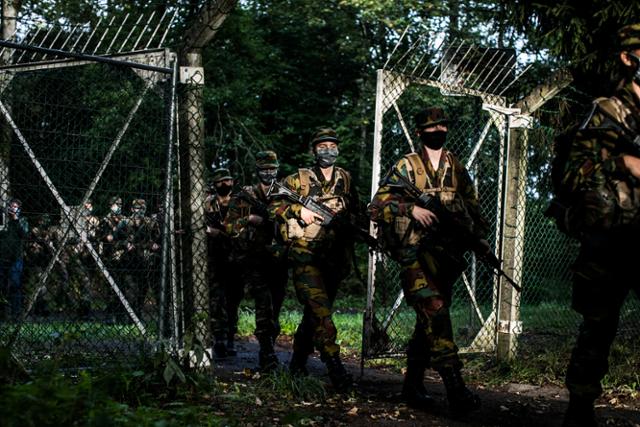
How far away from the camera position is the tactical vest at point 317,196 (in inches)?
285

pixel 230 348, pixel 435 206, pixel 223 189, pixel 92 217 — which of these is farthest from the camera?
pixel 223 189

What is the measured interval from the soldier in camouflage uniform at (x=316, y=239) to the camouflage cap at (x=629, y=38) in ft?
9.89

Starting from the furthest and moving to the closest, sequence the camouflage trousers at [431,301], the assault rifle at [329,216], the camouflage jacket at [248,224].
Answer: the camouflage jacket at [248,224], the assault rifle at [329,216], the camouflage trousers at [431,301]

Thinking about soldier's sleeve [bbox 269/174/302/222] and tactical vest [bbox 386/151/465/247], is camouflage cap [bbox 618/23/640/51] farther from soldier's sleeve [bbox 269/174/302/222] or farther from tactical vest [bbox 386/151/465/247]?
soldier's sleeve [bbox 269/174/302/222]

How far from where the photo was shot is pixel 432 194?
6316 millimetres

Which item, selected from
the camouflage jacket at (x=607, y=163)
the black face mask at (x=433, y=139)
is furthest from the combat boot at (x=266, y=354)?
the camouflage jacket at (x=607, y=163)

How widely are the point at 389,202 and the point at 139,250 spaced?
1.85 meters

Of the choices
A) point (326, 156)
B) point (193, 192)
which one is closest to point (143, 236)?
point (193, 192)

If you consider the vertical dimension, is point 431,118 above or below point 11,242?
above

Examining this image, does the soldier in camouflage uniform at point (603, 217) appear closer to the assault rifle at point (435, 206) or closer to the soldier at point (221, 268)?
the assault rifle at point (435, 206)

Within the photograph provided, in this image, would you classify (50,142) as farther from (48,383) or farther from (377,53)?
(377,53)

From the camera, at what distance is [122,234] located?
6570mm

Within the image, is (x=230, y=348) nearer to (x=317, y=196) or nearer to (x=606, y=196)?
(x=317, y=196)

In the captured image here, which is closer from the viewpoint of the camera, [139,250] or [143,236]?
[139,250]
